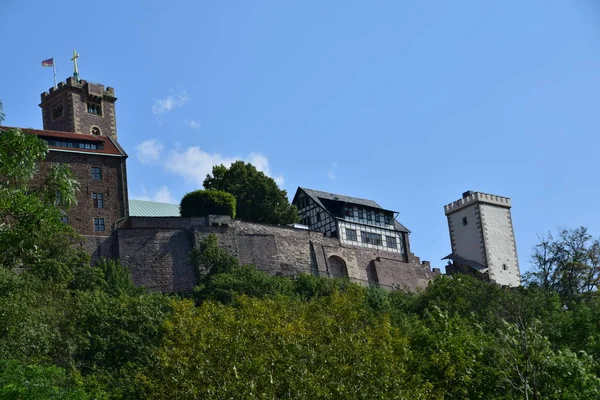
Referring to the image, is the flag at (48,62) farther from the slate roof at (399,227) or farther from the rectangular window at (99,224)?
the slate roof at (399,227)

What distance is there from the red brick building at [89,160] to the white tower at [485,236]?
1160 inches

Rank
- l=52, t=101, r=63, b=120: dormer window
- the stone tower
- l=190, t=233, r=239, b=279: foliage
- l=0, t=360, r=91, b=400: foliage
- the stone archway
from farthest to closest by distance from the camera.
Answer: l=52, t=101, r=63, b=120: dormer window, the stone tower, the stone archway, l=190, t=233, r=239, b=279: foliage, l=0, t=360, r=91, b=400: foliage

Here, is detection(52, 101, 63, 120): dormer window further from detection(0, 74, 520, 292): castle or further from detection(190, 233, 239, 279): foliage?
detection(190, 233, 239, 279): foliage

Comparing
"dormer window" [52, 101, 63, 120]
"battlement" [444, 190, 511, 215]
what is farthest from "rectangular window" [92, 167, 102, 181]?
"battlement" [444, 190, 511, 215]

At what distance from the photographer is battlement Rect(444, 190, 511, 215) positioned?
303ft

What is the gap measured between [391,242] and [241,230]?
48.1ft

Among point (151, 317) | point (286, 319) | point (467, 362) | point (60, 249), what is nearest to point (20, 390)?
point (286, 319)

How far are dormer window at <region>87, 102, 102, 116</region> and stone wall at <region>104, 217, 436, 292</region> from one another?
14.4m

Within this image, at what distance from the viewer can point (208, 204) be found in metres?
74.1

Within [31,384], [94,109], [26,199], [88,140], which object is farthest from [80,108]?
[26,199]

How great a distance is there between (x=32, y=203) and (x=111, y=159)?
4669 cm

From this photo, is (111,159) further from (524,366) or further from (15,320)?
(524,366)

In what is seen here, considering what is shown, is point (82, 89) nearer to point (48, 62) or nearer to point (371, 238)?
point (48, 62)

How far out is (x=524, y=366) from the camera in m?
34.8
